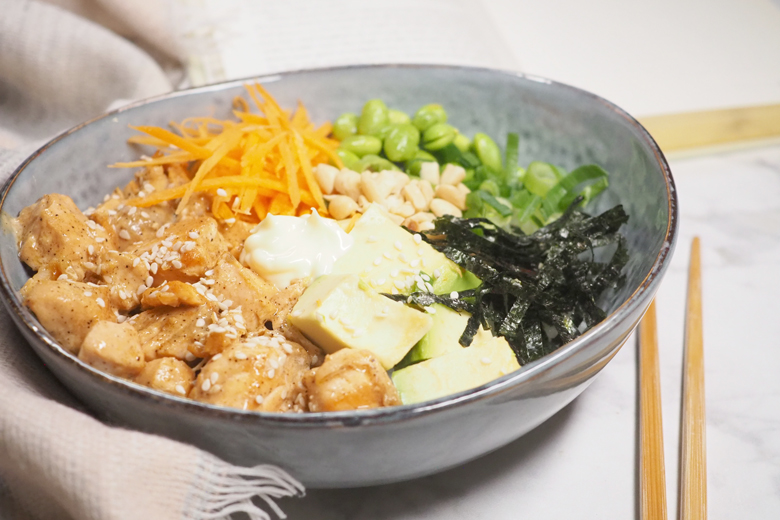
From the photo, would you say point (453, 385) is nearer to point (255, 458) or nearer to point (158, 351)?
point (255, 458)

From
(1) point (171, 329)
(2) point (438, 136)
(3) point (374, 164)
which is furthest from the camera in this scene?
(2) point (438, 136)

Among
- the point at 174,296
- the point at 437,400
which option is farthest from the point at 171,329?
the point at 437,400

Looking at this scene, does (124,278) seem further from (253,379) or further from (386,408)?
(386,408)

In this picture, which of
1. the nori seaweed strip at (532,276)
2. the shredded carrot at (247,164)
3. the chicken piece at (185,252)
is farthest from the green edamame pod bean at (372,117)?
the chicken piece at (185,252)

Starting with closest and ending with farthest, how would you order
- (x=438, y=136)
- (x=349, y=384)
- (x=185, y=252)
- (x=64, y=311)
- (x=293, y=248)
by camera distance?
(x=349, y=384) < (x=64, y=311) < (x=185, y=252) < (x=293, y=248) < (x=438, y=136)

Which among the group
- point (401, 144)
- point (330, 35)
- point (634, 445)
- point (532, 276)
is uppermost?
point (330, 35)

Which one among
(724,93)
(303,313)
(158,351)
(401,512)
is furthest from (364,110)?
(724,93)

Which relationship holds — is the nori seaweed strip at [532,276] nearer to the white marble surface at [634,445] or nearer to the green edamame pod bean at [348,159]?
the white marble surface at [634,445]
